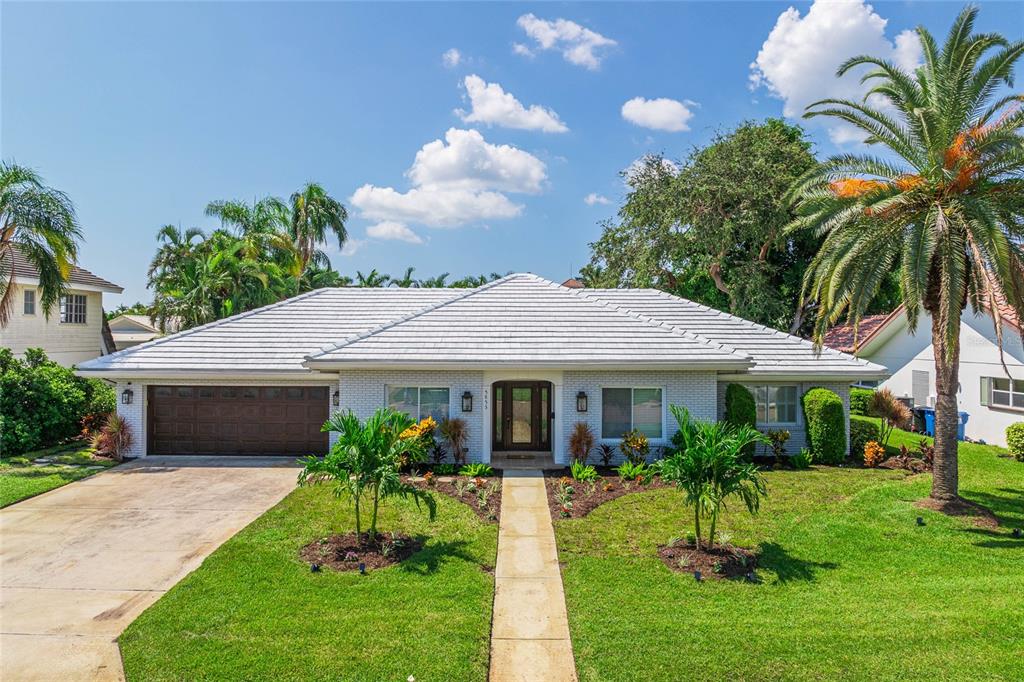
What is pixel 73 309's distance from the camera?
2583 cm

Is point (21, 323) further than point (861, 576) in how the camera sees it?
Yes

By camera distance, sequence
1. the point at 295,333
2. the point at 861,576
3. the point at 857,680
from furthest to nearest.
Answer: the point at 295,333 < the point at 861,576 < the point at 857,680

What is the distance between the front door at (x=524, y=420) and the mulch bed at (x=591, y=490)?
2.03 meters

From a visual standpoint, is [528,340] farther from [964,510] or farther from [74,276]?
[74,276]

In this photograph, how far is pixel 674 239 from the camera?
29.5m

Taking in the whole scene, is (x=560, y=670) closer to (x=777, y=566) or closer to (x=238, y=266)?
(x=777, y=566)

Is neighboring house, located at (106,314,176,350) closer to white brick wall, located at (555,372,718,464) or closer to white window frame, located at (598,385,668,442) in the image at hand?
white brick wall, located at (555,372,718,464)

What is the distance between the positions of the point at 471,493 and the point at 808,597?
679 cm

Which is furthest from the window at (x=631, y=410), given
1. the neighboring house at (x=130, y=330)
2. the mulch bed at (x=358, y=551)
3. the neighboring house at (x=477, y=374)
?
the neighboring house at (x=130, y=330)

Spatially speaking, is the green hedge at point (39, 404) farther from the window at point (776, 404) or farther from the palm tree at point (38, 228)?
the window at point (776, 404)

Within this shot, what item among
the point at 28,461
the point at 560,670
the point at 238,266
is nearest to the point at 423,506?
the point at 560,670

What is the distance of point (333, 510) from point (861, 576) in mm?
8855

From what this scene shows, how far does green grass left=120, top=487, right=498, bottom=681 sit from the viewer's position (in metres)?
5.76

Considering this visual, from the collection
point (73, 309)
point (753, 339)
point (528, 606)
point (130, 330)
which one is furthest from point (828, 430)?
point (130, 330)
